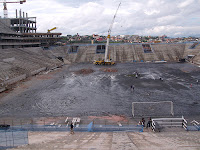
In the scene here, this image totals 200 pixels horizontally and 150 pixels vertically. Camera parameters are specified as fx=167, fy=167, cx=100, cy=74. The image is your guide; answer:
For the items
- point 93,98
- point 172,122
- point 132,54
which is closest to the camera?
point 172,122

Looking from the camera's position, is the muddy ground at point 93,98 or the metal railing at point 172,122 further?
the muddy ground at point 93,98

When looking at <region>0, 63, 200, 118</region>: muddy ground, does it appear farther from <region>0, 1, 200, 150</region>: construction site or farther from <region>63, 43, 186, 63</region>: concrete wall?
<region>63, 43, 186, 63</region>: concrete wall

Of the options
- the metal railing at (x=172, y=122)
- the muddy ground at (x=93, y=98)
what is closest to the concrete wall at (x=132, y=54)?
the muddy ground at (x=93, y=98)

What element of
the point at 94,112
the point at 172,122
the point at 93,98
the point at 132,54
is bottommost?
the point at 94,112

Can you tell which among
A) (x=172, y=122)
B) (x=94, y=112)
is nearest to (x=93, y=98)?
(x=94, y=112)

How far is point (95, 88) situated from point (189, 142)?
2476cm

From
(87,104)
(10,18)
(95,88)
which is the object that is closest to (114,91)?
(95,88)

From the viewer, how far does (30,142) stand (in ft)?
48.0

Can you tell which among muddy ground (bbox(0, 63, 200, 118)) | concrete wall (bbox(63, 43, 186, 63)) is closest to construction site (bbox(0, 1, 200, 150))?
muddy ground (bbox(0, 63, 200, 118))

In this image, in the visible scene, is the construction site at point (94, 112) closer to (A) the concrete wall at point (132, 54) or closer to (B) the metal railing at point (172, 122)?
(B) the metal railing at point (172, 122)

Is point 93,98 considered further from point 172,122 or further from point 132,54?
point 132,54

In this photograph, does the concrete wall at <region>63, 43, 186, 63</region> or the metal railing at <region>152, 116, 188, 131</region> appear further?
the concrete wall at <region>63, 43, 186, 63</region>

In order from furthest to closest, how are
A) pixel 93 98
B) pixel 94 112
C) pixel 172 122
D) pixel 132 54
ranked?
pixel 132 54, pixel 93 98, pixel 94 112, pixel 172 122

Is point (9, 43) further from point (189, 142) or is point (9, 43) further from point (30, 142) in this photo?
point (189, 142)
